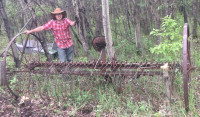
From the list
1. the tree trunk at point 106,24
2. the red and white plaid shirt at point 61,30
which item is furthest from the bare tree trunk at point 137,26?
the red and white plaid shirt at point 61,30

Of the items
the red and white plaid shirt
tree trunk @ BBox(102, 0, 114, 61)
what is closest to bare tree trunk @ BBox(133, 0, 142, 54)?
tree trunk @ BBox(102, 0, 114, 61)

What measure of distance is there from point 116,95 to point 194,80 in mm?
1558

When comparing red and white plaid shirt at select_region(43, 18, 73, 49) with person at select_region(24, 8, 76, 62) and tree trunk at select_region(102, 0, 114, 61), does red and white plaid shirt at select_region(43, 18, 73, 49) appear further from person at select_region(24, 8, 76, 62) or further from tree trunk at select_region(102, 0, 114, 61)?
tree trunk at select_region(102, 0, 114, 61)

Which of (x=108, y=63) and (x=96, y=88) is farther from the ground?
(x=108, y=63)

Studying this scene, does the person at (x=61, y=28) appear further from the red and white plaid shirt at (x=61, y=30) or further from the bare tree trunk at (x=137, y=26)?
the bare tree trunk at (x=137, y=26)

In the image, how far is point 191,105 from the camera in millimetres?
2838

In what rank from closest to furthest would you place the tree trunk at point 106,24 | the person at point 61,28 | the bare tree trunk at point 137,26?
the tree trunk at point 106,24 < the person at point 61,28 < the bare tree trunk at point 137,26

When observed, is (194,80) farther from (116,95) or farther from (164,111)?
(116,95)

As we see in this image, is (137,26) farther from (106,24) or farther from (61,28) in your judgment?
(61,28)

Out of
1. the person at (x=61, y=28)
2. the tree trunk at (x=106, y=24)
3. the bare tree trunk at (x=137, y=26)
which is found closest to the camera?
the tree trunk at (x=106, y=24)

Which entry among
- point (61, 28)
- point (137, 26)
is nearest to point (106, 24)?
point (61, 28)

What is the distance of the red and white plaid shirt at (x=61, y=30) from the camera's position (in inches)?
166

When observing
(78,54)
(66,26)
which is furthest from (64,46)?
(78,54)

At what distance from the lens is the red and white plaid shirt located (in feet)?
13.8
